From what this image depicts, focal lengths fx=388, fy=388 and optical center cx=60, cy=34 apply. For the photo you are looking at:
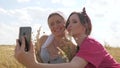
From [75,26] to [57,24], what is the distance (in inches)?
57.6

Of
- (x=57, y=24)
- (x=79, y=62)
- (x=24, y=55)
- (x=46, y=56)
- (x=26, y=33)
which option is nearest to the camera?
(x=24, y=55)

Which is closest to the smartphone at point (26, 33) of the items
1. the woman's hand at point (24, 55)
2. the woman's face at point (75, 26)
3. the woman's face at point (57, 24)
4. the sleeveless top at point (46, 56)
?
the woman's hand at point (24, 55)

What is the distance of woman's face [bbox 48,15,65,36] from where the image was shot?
13.4ft

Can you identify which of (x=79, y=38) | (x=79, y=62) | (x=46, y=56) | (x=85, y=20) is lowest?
(x=46, y=56)

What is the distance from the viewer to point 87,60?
2451 mm

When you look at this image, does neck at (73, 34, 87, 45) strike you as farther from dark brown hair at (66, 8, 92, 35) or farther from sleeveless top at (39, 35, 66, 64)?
sleeveless top at (39, 35, 66, 64)

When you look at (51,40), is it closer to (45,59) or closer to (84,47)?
(45,59)

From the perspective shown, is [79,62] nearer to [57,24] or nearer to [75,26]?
[75,26]

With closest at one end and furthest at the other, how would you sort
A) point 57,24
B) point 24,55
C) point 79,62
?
point 24,55 < point 79,62 < point 57,24

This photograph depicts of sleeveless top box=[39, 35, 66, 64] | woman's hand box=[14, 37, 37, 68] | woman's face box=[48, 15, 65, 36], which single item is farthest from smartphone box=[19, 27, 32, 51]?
sleeveless top box=[39, 35, 66, 64]

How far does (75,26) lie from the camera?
2637 mm

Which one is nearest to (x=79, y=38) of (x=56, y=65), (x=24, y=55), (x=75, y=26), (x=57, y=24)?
(x=75, y=26)

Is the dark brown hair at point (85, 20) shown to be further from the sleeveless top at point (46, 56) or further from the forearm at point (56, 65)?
the sleeveless top at point (46, 56)

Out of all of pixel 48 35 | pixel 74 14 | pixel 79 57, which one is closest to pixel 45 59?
pixel 48 35
